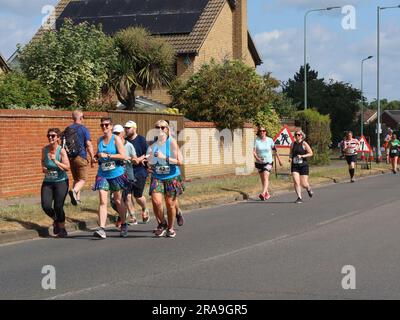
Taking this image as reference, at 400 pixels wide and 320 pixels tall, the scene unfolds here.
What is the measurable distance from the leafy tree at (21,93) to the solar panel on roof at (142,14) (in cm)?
1520

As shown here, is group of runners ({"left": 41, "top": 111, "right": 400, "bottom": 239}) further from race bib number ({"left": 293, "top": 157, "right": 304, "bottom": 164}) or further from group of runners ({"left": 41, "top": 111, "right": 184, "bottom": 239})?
race bib number ({"left": 293, "top": 157, "right": 304, "bottom": 164})

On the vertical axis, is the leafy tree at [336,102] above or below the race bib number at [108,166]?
above

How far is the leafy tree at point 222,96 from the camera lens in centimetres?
2425

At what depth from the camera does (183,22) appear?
33.7m

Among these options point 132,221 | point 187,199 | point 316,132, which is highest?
point 316,132

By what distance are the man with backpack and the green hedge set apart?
1991cm

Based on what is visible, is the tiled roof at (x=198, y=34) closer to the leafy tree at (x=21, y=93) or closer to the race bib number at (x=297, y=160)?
the leafy tree at (x=21, y=93)

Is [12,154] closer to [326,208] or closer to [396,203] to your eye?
[326,208]

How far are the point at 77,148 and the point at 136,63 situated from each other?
12.1 metres

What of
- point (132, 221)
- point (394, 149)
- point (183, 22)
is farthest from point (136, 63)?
point (132, 221)

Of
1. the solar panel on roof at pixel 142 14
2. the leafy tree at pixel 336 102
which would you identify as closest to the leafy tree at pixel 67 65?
the solar panel on roof at pixel 142 14

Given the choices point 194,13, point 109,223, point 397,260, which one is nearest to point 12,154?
point 109,223

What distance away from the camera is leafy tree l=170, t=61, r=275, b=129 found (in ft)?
79.6

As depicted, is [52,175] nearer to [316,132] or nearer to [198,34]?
[198,34]
